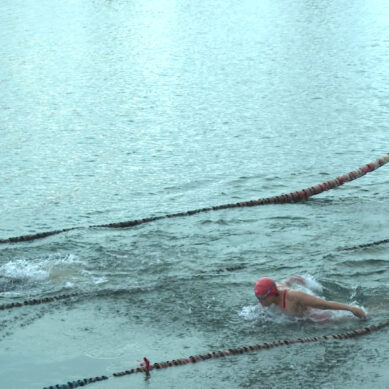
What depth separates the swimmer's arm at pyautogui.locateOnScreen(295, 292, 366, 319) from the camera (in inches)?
355

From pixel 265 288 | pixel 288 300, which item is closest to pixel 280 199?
pixel 288 300

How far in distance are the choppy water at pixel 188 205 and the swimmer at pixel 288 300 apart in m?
0.20

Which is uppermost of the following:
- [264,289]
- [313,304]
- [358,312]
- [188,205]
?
[188,205]

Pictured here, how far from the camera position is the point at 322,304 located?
906 cm

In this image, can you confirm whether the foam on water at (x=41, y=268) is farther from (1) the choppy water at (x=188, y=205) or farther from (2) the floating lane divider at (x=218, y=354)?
(2) the floating lane divider at (x=218, y=354)

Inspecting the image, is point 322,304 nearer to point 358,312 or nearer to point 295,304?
point 295,304

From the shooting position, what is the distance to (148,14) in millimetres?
43812

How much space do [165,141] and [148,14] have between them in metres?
26.9

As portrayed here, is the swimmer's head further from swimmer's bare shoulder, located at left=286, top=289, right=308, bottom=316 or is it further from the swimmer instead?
swimmer's bare shoulder, located at left=286, top=289, right=308, bottom=316

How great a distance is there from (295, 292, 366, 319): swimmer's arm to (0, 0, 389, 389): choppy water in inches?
8.1

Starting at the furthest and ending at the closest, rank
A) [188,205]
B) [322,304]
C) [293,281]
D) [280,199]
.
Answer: [188,205], [280,199], [293,281], [322,304]

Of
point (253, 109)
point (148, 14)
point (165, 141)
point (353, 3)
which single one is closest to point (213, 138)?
point (165, 141)

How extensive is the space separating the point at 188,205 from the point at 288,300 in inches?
195

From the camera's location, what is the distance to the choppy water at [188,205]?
29.6 ft
